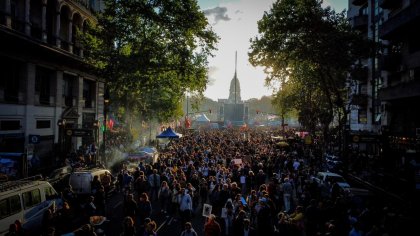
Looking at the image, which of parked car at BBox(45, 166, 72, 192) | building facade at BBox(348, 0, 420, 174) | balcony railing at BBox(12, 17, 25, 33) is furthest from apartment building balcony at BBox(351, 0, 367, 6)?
parked car at BBox(45, 166, 72, 192)

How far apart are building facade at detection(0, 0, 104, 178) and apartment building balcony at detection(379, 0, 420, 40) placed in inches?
949

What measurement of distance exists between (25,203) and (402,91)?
27.3m

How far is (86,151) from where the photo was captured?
102 feet

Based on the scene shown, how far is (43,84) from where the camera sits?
1094 inches

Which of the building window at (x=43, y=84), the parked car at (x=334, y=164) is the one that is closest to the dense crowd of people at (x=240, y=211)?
the parked car at (x=334, y=164)

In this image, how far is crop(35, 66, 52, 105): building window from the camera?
88.3 feet

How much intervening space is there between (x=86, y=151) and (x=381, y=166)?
2511cm

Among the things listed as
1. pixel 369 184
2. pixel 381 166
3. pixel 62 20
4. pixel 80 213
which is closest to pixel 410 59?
pixel 381 166

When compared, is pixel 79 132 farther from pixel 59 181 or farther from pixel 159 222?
pixel 159 222

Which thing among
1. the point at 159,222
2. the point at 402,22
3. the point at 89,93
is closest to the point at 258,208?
the point at 159,222

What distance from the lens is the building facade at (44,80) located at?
2312cm

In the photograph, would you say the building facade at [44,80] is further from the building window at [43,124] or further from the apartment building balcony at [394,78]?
the apartment building balcony at [394,78]

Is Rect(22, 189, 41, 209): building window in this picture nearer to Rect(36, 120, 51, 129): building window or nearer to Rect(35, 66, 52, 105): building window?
Rect(36, 120, 51, 129): building window

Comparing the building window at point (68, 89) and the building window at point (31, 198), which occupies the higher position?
the building window at point (68, 89)
